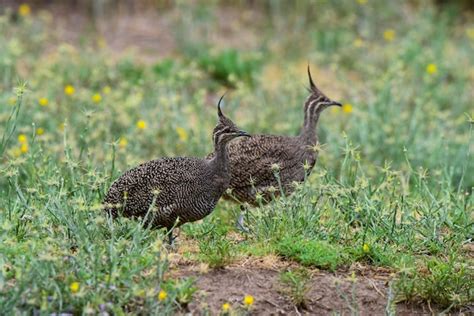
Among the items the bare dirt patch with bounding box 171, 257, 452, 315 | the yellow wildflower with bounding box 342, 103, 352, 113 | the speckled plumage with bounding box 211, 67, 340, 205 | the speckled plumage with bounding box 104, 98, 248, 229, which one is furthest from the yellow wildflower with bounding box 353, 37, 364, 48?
the bare dirt patch with bounding box 171, 257, 452, 315

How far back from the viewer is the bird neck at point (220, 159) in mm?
7029

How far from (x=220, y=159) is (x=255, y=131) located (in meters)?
3.35

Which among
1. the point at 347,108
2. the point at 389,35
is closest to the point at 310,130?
the point at 347,108

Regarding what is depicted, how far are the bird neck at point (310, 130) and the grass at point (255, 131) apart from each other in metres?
0.40

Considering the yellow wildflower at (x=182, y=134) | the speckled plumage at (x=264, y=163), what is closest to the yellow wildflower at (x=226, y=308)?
the speckled plumage at (x=264, y=163)

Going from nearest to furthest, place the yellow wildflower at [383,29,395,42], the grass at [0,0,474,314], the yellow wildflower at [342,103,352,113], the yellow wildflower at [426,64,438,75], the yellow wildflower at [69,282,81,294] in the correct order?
1. the yellow wildflower at [69,282,81,294]
2. the grass at [0,0,474,314]
3. the yellow wildflower at [342,103,352,113]
4. the yellow wildflower at [426,64,438,75]
5. the yellow wildflower at [383,29,395,42]

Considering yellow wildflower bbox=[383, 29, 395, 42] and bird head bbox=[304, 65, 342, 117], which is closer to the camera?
bird head bbox=[304, 65, 342, 117]

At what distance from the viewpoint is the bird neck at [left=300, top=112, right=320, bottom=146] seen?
28.2ft

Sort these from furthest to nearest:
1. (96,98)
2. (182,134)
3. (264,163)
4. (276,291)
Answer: (182,134) < (96,98) < (264,163) < (276,291)

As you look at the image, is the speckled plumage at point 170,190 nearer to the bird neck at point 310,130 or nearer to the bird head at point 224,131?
the bird head at point 224,131

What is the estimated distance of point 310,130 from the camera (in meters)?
8.70

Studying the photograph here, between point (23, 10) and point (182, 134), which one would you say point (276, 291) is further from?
point (23, 10)

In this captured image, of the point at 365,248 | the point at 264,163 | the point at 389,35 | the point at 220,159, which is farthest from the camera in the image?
the point at 389,35

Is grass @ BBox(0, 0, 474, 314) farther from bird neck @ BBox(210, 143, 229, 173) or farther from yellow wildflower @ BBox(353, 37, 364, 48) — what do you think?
bird neck @ BBox(210, 143, 229, 173)
